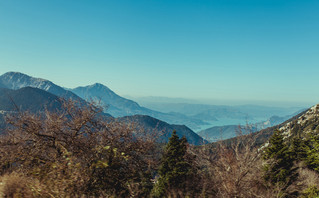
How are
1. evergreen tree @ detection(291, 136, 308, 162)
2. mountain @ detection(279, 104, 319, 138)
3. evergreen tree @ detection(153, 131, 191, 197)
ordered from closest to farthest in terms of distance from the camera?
evergreen tree @ detection(153, 131, 191, 197)
evergreen tree @ detection(291, 136, 308, 162)
mountain @ detection(279, 104, 319, 138)

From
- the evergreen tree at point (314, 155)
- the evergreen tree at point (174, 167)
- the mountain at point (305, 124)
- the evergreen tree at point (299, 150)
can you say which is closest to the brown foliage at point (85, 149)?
the evergreen tree at point (174, 167)

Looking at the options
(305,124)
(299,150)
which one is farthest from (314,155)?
(305,124)

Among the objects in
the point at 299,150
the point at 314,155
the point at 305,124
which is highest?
the point at 314,155

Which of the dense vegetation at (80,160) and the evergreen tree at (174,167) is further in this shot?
the evergreen tree at (174,167)

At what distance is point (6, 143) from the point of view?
9922 mm

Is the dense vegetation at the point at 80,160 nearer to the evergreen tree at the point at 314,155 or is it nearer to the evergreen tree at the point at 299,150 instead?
the evergreen tree at the point at 314,155

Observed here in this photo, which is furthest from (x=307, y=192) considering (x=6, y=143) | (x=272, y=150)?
(x=6, y=143)

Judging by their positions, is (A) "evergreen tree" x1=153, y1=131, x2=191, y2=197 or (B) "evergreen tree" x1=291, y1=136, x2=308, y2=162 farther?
(B) "evergreen tree" x1=291, y1=136, x2=308, y2=162

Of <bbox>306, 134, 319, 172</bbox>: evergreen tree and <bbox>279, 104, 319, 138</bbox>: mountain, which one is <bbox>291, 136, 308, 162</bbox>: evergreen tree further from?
<bbox>279, 104, 319, 138</bbox>: mountain

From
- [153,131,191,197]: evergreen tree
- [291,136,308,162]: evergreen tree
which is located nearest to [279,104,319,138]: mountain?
[291,136,308,162]: evergreen tree

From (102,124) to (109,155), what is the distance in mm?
3933

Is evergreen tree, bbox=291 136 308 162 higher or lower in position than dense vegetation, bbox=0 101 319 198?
lower

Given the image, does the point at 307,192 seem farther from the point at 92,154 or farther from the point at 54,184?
the point at 54,184

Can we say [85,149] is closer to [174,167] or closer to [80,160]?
[80,160]
